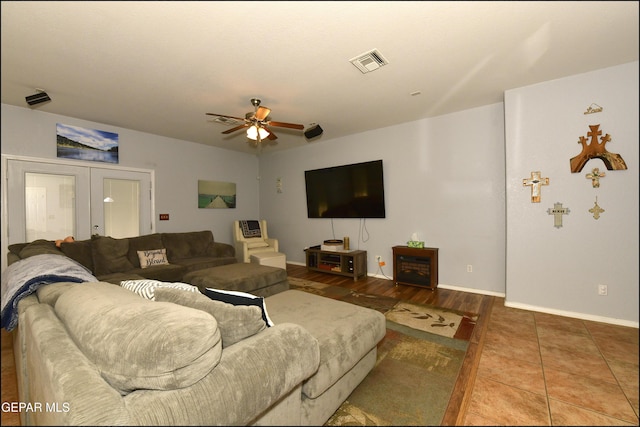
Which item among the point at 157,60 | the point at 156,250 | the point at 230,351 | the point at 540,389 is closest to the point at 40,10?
the point at 157,60

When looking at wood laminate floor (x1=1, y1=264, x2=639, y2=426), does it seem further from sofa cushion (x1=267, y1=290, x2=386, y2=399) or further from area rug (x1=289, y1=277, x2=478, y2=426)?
sofa cushion (x1=267, y1=290, x2=386, y2=399)

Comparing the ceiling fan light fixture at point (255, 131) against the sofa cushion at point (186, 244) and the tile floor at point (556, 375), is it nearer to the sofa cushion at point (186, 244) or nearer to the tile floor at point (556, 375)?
the sofa cushion at point (186, 244)

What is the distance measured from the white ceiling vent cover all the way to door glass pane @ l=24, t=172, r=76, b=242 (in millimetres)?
3953

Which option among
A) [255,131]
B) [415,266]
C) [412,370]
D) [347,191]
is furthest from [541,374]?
[347,191]

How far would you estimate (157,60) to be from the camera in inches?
89.4

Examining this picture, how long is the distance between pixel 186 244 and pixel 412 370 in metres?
3.67

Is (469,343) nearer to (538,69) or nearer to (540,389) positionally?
(540,389)

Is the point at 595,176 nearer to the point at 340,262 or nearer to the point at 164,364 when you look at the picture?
the point at 164,364

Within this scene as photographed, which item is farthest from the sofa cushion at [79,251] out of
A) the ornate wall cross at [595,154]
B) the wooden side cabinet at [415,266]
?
the ornate wall cross at [595,154]

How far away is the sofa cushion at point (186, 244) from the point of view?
4.02 metres

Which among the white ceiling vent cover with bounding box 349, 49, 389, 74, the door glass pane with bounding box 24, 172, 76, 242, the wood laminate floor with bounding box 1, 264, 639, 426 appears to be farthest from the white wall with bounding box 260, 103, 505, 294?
the door glass pane with bounding box 24, 172, 76, 242

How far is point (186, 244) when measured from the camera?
418 cm

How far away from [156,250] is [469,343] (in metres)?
3.87

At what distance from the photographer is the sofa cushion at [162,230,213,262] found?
402cm
